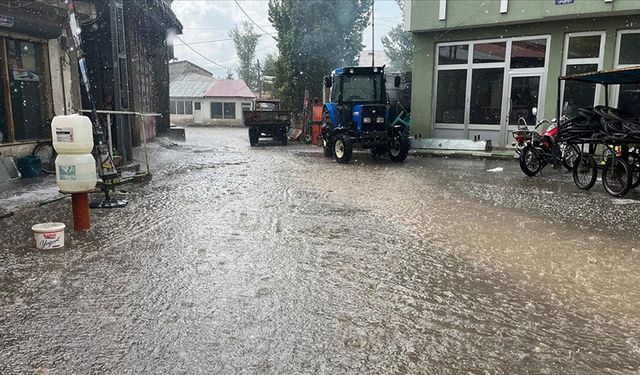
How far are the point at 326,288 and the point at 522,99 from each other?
14365 millimetres

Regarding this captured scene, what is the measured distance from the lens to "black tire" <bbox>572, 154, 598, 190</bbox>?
929 cm

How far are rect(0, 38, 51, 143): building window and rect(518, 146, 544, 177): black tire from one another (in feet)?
37.0

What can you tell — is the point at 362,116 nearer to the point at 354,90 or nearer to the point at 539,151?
the point at 354,90

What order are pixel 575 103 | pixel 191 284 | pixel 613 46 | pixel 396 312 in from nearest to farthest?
pixel 396 312 → pixel 191 284 → pixel 613 46 → pixel 575 103

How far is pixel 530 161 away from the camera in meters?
11.4

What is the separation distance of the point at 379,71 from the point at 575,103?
6314mm

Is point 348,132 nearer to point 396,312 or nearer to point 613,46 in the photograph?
point 613,46

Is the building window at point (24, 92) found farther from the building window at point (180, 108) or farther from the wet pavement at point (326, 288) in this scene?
the building window at point (180, 108)

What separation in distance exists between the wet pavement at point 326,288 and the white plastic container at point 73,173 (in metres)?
0.62

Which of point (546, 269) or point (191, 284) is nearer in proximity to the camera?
point (191, 284)

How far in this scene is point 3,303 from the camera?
12.8 ft

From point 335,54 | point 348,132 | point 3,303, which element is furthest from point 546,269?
point 335,54

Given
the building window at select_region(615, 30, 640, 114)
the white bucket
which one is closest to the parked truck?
the building window at select_region(615, 30, 640, 114)

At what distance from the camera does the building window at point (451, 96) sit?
17.5m
